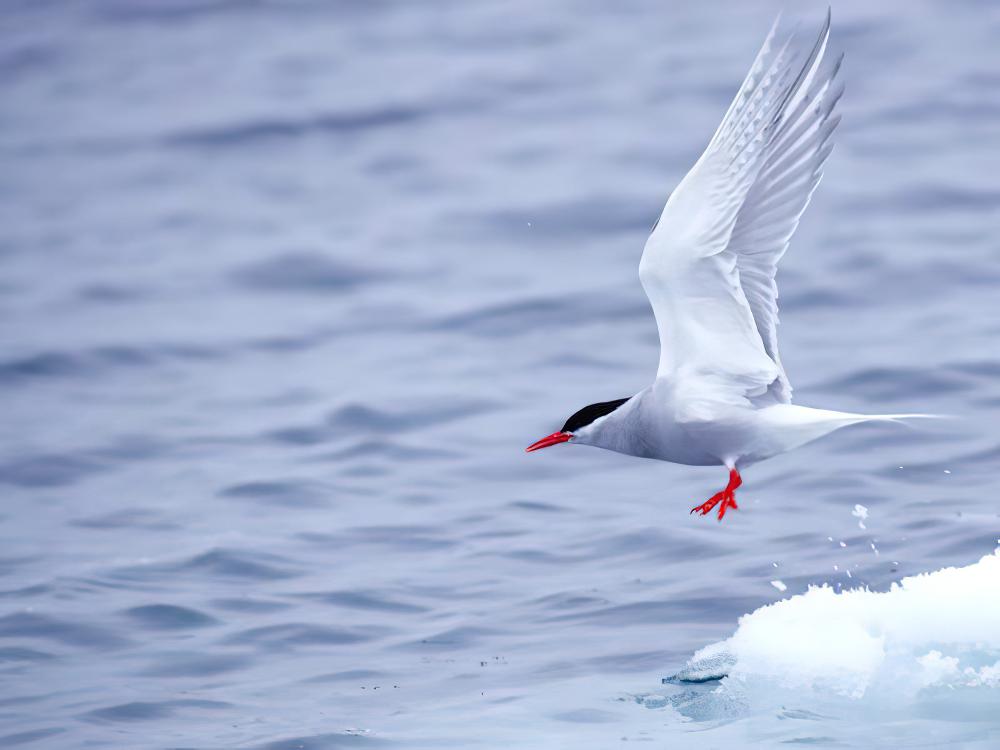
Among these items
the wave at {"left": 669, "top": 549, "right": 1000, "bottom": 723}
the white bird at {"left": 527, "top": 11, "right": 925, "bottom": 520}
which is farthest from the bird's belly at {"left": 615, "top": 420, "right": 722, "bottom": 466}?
the wave at {"left": 669, "top": 549, "right": 1000, "bottom": 723}

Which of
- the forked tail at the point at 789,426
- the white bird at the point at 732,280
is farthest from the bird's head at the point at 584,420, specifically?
the forked tail at the point at 789,426

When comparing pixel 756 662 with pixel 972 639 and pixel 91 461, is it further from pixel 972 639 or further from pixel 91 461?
pixel 91 461

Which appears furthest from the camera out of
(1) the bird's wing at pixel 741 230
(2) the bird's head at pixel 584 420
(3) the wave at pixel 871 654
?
(3) the wave at pixel 871 654

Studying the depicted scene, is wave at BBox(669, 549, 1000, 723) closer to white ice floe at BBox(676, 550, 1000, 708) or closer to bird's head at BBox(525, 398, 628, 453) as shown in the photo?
white ice floe at BBox(676, 550, 1000, 708)

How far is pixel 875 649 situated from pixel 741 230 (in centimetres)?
303

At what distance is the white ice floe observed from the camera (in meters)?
8.35

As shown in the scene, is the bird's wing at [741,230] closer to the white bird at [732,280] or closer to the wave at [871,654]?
the white bird at [732,280]

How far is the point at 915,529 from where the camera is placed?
10.3 metres

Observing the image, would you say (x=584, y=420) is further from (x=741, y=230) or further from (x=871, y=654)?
(x=871, y=654)

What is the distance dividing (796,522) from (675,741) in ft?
9.39

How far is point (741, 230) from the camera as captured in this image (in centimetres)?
659

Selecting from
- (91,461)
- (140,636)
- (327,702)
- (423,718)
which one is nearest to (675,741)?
(423,718)

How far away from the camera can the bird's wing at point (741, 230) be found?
6.17m

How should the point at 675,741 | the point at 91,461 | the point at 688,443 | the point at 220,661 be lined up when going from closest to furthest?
the point at 688,443 → the point at 675,741 → the point at 220,661 → the point at 91,461
